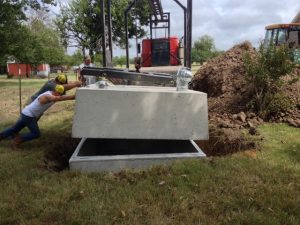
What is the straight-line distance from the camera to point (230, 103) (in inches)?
367

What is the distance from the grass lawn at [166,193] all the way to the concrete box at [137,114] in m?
0.67

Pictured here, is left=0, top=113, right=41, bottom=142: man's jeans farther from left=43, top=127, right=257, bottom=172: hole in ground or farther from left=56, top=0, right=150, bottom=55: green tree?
left=56, top=0, right=150, bottom=55: green tree

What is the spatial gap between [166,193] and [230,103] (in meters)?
4.95

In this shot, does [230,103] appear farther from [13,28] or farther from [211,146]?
[13,28]

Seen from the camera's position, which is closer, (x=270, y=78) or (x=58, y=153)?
(x=58, y=153)

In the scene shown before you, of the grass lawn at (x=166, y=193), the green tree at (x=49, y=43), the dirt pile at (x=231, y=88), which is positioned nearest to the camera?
the grass lawn at (x=166, y=193)

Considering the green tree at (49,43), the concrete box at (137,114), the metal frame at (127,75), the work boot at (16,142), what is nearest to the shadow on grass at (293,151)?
the concrete box at (137,114)

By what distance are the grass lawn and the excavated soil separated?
0.85m

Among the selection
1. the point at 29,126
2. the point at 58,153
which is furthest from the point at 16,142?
the point at 58,153

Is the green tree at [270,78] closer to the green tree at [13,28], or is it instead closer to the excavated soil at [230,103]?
the excavated soil at [230,103]

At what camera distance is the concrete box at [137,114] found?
6.16 m

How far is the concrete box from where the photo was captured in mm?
6156

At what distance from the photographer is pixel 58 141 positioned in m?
7.95

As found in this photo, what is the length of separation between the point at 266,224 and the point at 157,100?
2779 millimetres
